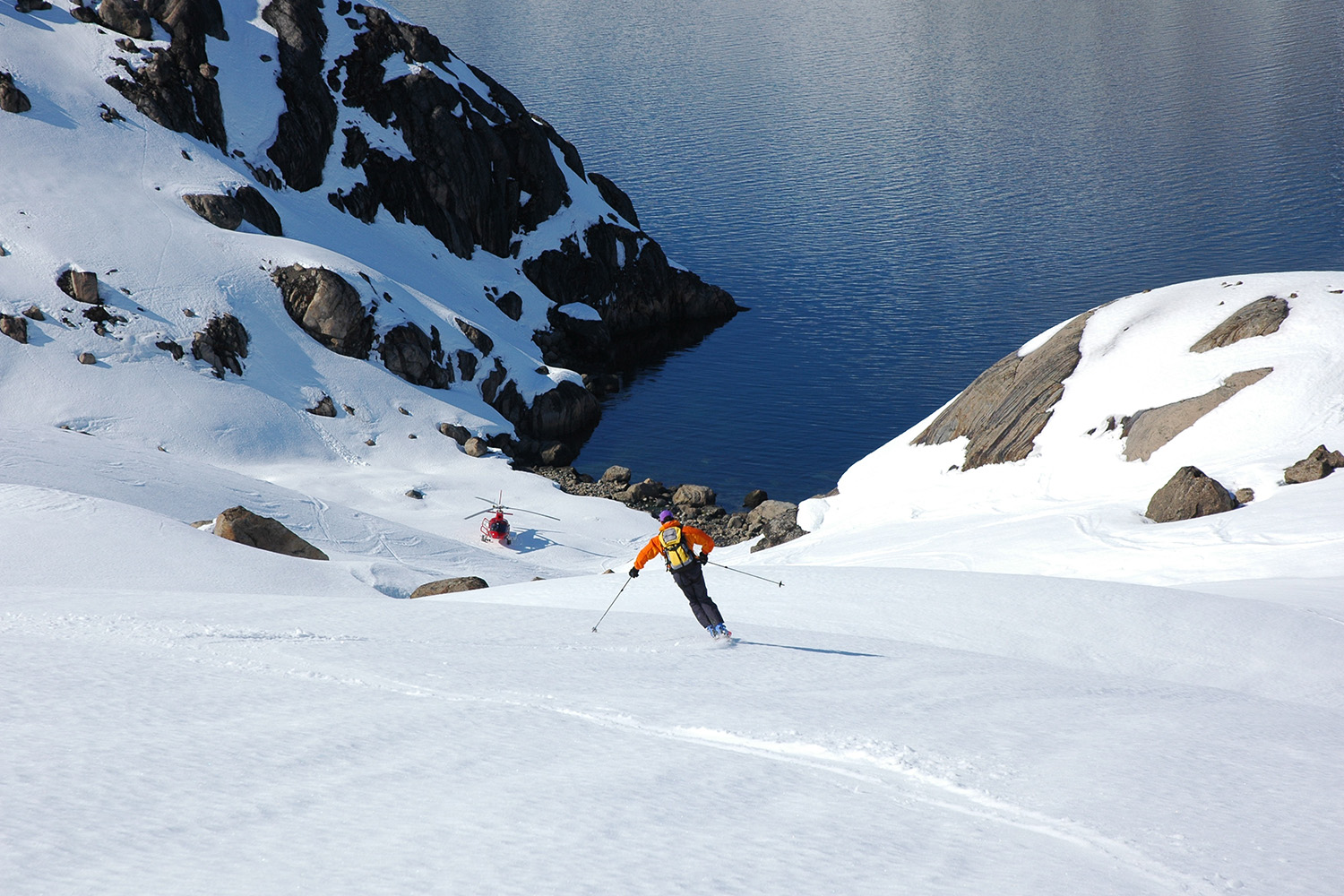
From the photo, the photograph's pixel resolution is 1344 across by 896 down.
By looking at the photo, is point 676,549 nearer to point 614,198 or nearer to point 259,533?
point 259,533

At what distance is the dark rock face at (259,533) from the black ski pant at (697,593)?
15431mm

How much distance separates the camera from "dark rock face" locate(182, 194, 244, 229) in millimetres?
53094

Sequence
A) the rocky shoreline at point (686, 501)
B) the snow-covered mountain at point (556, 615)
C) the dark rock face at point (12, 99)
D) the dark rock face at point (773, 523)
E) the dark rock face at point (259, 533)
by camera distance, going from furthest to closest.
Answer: the dark rock face at point (12, 99)
the rocky shoreline at point (686, 501)
the dark rock face at point (773, 523)
the dark rock face at point (259, 533)
the snow-covered mountain at point (556, 615)

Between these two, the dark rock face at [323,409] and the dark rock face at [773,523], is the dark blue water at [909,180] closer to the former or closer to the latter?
the dark rock face at [773,523]

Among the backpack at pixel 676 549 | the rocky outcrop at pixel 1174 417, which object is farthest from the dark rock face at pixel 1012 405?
the backpack at pixel 676 549

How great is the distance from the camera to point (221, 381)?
152 ft

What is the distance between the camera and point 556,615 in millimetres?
16125

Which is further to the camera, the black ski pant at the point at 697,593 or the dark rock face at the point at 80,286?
the dark rock face at the point at 80,286

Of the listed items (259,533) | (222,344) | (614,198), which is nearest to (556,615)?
(259,533)

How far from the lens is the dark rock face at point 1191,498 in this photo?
79.0ft

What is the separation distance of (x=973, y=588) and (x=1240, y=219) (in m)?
65.4

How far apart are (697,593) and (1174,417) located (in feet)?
A: 72.6

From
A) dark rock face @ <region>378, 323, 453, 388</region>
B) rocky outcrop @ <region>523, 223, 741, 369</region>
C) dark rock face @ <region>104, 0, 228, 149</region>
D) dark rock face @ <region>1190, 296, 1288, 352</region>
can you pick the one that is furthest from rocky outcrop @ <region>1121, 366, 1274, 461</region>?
dark rock face @ <region>104, 0, 228, 149</region>

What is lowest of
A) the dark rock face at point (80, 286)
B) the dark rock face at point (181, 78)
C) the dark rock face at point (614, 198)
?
the dark rock face at point (80, 286)
